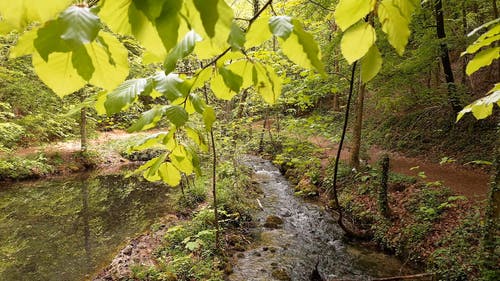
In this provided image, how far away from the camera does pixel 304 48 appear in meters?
0.68

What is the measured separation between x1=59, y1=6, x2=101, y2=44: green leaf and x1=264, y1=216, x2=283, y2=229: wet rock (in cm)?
769

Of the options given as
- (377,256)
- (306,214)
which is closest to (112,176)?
(306,214)

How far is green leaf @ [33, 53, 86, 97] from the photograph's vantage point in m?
0.51

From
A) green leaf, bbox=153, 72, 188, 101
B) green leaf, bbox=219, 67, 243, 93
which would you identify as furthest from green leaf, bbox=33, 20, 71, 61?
green leaf, bbox=219, 67, 243, 93

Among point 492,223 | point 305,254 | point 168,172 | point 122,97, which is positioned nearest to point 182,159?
point 168,172

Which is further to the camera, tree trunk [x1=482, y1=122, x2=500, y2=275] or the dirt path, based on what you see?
the dirt path

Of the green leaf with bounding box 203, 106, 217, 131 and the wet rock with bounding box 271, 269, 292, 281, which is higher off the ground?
the green leaf with bounding box 203, 106, 217, 131

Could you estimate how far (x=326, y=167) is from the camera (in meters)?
10.5

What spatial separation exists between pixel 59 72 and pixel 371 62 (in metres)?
0.66

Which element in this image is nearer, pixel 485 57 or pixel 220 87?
pixel 220 87

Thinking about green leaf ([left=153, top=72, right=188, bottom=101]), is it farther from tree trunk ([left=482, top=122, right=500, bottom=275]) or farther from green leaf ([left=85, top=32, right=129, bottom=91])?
tree trunk ([left=482, top=122, right=500, bottom=275])

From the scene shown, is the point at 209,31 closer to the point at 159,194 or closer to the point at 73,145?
the point at 159,194

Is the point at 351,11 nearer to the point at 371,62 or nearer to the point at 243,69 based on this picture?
the point at 371,62

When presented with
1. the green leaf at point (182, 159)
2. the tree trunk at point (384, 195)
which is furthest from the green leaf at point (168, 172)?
the tree trunk at point (384, 195)
